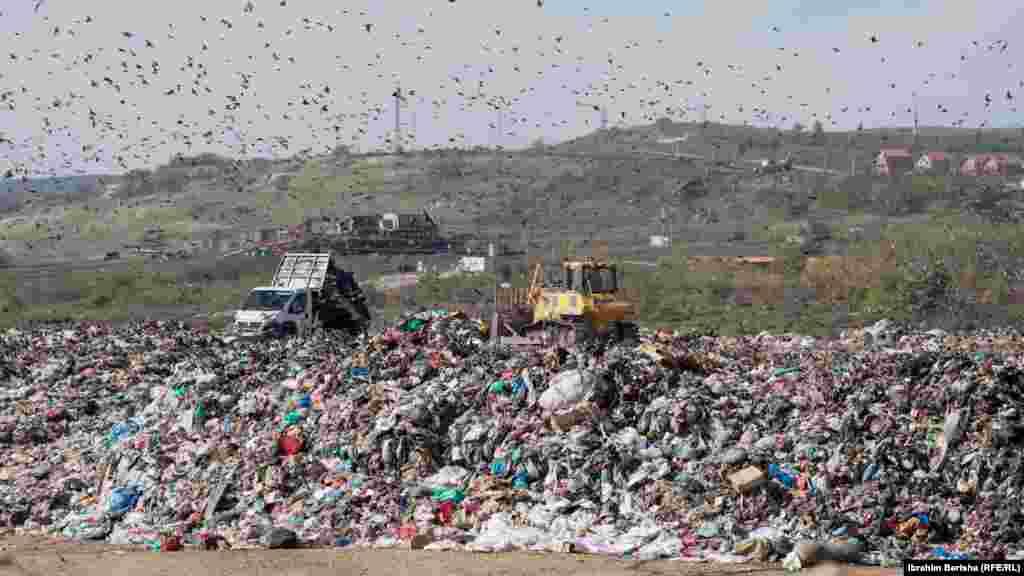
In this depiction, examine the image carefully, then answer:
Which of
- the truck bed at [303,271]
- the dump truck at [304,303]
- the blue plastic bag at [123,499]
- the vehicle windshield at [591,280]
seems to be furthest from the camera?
the truck bed at [303,271]

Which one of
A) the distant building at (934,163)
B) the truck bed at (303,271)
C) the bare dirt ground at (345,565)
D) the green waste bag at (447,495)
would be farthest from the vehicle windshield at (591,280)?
the distant building at (934,163)

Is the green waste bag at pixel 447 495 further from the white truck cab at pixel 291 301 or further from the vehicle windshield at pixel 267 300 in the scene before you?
the vehicle windshield at pixel 267 300

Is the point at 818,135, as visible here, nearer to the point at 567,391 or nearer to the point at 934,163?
the point at 934,163

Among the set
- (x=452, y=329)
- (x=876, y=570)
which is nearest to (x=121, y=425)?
(x=452, y=329)

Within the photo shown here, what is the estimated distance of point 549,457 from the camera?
10.4 metres

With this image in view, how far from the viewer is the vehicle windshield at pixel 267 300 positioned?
2069 cm

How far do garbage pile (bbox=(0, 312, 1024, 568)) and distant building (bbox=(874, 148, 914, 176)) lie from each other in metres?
51.7

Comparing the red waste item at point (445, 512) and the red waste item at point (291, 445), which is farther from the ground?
the red waste item at point (291, 445)

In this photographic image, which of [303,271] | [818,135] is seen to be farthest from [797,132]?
[303,271]

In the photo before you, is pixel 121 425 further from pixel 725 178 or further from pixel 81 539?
pixel 725 178

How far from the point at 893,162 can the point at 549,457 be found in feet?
189

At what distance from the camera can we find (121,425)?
13391 mm

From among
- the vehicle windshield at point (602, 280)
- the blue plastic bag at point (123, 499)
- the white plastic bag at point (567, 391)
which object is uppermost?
the vehicle windshield at point (602, 280)

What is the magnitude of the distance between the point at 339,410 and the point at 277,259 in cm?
3012
